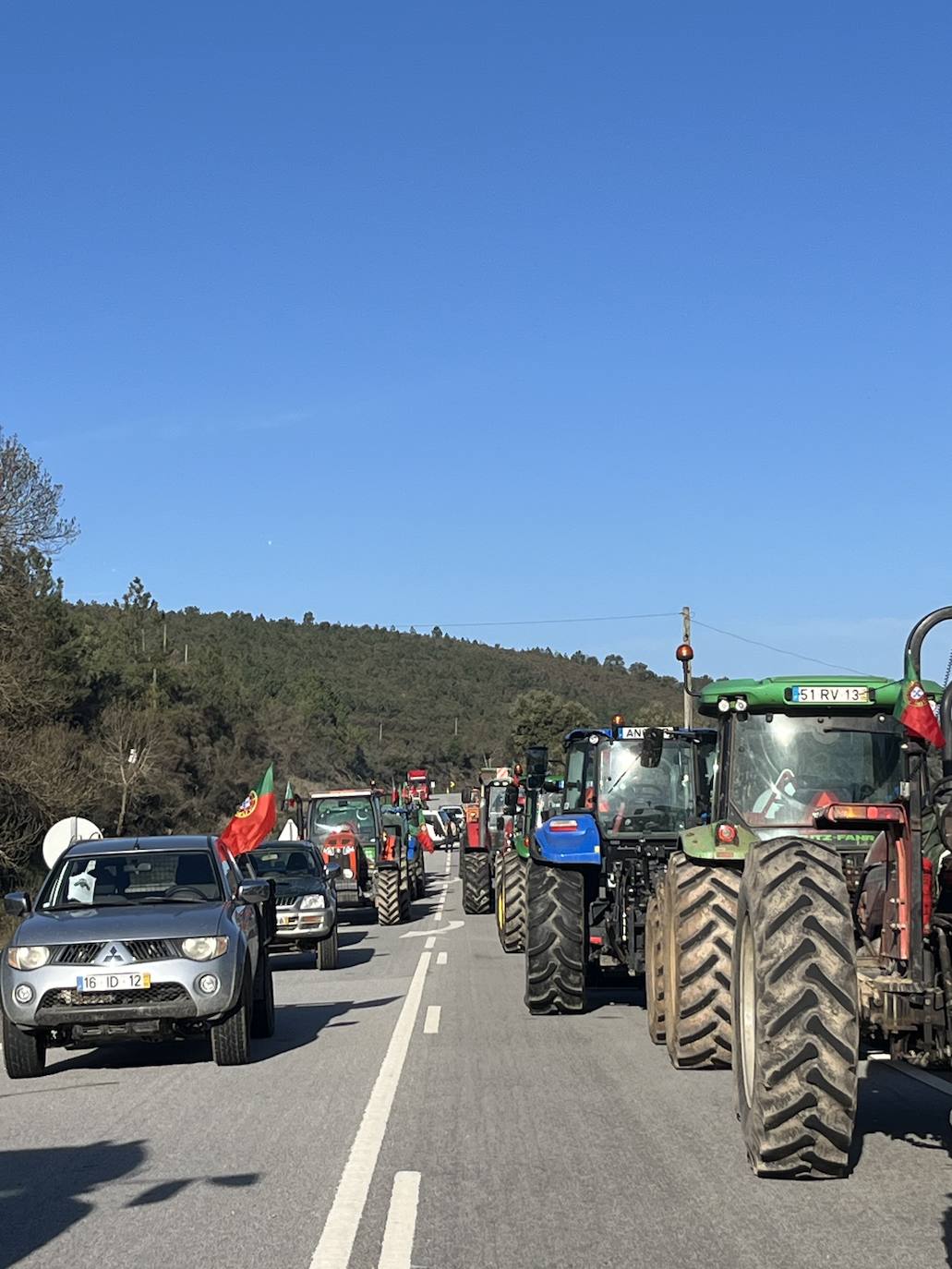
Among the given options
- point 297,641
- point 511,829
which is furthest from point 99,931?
point 297,641

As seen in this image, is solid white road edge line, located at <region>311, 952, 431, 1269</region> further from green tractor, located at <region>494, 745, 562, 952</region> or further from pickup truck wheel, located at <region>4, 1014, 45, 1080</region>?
green tractor, located at <region>494, 745, 562, 952</region>

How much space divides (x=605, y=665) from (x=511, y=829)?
159 m

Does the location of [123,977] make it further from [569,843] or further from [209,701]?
[209,701]

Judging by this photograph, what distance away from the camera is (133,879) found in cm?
1301

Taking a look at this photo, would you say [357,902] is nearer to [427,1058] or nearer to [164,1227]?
[427,1058]

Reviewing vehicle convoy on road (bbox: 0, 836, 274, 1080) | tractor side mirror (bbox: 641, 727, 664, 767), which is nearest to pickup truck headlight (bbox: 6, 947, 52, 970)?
vehicle convoy on road (bbox: 0, 836, 274, 1080)

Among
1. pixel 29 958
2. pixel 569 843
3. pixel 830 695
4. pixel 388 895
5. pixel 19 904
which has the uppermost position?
pixel 830 695

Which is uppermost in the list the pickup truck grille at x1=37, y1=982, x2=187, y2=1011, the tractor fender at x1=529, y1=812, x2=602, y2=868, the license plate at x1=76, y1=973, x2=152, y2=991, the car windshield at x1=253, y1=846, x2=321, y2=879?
the tractor fender at x1=529, y1=812, x2=602, y2=868

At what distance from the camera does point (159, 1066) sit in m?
12.2

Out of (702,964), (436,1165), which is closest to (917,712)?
(436,1165)

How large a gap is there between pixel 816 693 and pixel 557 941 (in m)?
4.47

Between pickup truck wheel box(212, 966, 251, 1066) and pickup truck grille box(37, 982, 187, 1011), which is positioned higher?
pickup truck grille box(37, 982, 187, 1011)

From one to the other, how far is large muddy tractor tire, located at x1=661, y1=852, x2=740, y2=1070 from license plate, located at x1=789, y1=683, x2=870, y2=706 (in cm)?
131

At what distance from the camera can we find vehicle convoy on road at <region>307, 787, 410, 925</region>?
99.6ft
